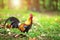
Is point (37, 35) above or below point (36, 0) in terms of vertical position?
below

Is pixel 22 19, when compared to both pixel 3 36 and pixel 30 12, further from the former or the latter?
pixel 3 36

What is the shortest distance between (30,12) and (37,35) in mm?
311

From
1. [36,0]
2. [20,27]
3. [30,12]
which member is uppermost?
[36,0]

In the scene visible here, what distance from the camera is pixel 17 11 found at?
6.68 feet

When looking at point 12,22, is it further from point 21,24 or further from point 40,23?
point 40,23

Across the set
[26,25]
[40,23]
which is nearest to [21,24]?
[26,25]

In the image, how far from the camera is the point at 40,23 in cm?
200

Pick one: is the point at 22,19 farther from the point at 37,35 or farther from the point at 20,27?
the point at 37,35

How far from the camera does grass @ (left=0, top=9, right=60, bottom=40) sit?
1.95 meters

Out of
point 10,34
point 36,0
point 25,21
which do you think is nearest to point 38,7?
point 36,0

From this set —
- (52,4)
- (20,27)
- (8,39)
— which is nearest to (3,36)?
(8,39)

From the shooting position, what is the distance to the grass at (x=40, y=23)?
1.95 meters

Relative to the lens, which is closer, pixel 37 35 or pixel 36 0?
pixel 37 35

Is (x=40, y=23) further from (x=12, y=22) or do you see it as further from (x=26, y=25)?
(x=12, y=22)
